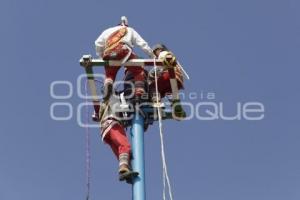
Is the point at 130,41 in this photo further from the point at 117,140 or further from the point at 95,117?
the point at 117,140

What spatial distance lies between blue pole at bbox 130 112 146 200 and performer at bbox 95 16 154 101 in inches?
19.1

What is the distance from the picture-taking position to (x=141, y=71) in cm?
1008

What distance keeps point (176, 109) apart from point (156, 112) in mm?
367

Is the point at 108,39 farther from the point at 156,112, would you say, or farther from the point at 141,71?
the point at 156,112

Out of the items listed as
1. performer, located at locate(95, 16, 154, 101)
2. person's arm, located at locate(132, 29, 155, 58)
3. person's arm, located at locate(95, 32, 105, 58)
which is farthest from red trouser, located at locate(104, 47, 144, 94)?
person's arm, located at locate(95, 32, 105, 58)

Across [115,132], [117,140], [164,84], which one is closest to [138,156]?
[117,140]

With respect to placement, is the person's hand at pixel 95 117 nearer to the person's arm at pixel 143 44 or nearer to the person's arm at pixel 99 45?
the person's arm at pixel 99 45

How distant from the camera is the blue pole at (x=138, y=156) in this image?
8.77 metres

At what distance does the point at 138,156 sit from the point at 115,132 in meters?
0.56

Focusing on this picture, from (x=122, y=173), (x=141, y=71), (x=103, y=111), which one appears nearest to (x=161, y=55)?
(x=141, y=71)

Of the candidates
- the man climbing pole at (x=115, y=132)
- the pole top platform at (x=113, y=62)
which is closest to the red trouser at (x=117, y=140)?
the man climbing pole at (x=115, y=132)

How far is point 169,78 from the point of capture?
10.0 m

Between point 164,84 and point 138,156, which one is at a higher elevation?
point 164,84

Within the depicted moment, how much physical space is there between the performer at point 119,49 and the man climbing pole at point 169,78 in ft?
0.75
